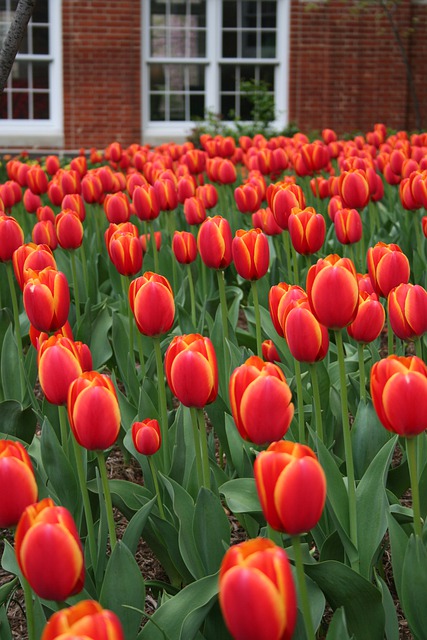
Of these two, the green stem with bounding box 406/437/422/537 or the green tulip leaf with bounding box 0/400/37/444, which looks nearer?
the green stem with bounding box 406/437/422/537

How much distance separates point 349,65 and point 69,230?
10837 mm

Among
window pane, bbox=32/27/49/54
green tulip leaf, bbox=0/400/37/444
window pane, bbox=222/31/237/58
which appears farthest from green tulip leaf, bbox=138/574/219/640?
window pane, bbox=222/31/237/58

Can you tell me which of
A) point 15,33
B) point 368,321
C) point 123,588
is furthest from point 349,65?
point 123,588

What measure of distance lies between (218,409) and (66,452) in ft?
1.23

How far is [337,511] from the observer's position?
1399mm

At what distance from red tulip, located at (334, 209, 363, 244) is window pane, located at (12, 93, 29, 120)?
1051 cm

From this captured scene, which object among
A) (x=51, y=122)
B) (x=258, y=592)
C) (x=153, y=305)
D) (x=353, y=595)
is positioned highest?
(x=51, y=122)

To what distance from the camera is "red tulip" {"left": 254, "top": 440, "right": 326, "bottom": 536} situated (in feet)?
2.77

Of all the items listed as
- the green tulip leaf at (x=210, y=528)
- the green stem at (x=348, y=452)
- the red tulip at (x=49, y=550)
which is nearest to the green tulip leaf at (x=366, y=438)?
the green stem at (x=348, y=452)

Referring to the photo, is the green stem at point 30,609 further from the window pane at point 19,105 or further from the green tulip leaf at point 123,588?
the window pane at point 19,105

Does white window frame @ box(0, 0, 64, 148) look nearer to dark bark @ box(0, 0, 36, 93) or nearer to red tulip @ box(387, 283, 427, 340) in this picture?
dark bark @ box(0, 0, 36, 93)

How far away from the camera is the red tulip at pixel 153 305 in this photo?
1476 millimetres

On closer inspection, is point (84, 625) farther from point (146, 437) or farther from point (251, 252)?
point (251, 252)

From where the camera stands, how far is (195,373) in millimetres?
1199
